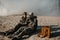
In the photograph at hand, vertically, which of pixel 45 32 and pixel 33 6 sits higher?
pixel 33 6

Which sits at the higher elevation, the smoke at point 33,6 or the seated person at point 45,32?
the smoke at point 33,6

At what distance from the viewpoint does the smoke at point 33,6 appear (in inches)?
723

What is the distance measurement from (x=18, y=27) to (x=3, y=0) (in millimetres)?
5648

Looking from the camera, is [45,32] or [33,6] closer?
[45,32]

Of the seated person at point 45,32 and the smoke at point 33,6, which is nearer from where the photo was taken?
the seated person at point 45,32

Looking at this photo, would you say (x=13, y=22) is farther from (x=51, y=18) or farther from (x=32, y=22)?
(x=51, y=18)

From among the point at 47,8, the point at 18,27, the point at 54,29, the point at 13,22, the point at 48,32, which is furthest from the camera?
the point at 47,8

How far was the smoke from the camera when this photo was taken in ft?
60.3

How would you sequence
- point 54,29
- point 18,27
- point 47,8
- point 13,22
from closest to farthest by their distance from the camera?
point 18,27 < point 54,29 < point 13,22 < point 47,8

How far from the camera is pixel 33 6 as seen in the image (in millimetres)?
18766

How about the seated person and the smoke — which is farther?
the smoke

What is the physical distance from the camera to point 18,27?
1456 cm

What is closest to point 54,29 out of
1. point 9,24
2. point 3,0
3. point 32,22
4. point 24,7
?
point 32,22

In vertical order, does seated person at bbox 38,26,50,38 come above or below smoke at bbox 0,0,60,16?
below
